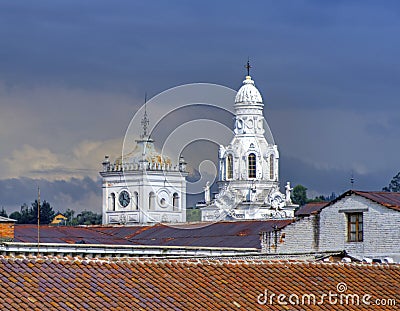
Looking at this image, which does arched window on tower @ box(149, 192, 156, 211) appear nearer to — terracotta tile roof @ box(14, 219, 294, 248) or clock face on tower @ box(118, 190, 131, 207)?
clock face on tower @ box(118, 190, 131, 207)

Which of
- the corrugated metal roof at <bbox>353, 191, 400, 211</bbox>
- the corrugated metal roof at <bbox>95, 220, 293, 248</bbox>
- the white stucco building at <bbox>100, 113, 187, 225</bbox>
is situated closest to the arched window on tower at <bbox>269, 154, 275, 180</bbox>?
the white stucco building at <bbox>100, 113, 187, 225</bbox>

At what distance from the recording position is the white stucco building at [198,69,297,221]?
163375 mm

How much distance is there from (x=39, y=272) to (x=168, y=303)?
2931 mm

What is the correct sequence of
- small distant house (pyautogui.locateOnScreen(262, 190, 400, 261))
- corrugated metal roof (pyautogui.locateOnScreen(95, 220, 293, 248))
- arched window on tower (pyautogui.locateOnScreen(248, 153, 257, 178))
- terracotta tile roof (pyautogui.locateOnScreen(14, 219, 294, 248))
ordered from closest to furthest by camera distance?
small distant house (pyautogui.locateOnScreen(262, 190, 400, 261))
terracotta tile roof (pyautogui.locateOnScreen(14, 219, 294, 248))
corrugated metal roof (pyautogui.locateOnScreen(95, 220, 293, 248))
arched window on tower (pyautogui.locateOnScreen(248, 153, 257, 178))

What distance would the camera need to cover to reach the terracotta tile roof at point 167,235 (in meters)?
76.4

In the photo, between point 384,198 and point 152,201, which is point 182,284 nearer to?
point 384,198

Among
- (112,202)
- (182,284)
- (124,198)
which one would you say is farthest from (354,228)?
(124,198)

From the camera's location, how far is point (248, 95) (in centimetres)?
16838

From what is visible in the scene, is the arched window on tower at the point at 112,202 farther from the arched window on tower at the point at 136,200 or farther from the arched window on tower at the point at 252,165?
the arched window on tower at the point at 252,165

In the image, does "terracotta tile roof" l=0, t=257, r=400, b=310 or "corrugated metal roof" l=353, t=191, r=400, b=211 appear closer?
"terracotta tile roof" l=0, t=257, r=400, b=310

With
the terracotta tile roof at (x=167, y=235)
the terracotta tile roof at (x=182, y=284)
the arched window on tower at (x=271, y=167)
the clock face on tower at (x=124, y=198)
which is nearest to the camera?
the terracotta tile roof at (x=182, y=284)

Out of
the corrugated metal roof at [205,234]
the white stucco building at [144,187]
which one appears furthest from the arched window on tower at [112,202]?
the corrugated metal roof at [205,234]

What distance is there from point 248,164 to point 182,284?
13198 cm

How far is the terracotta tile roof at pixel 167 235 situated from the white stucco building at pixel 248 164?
6471 centimetres
